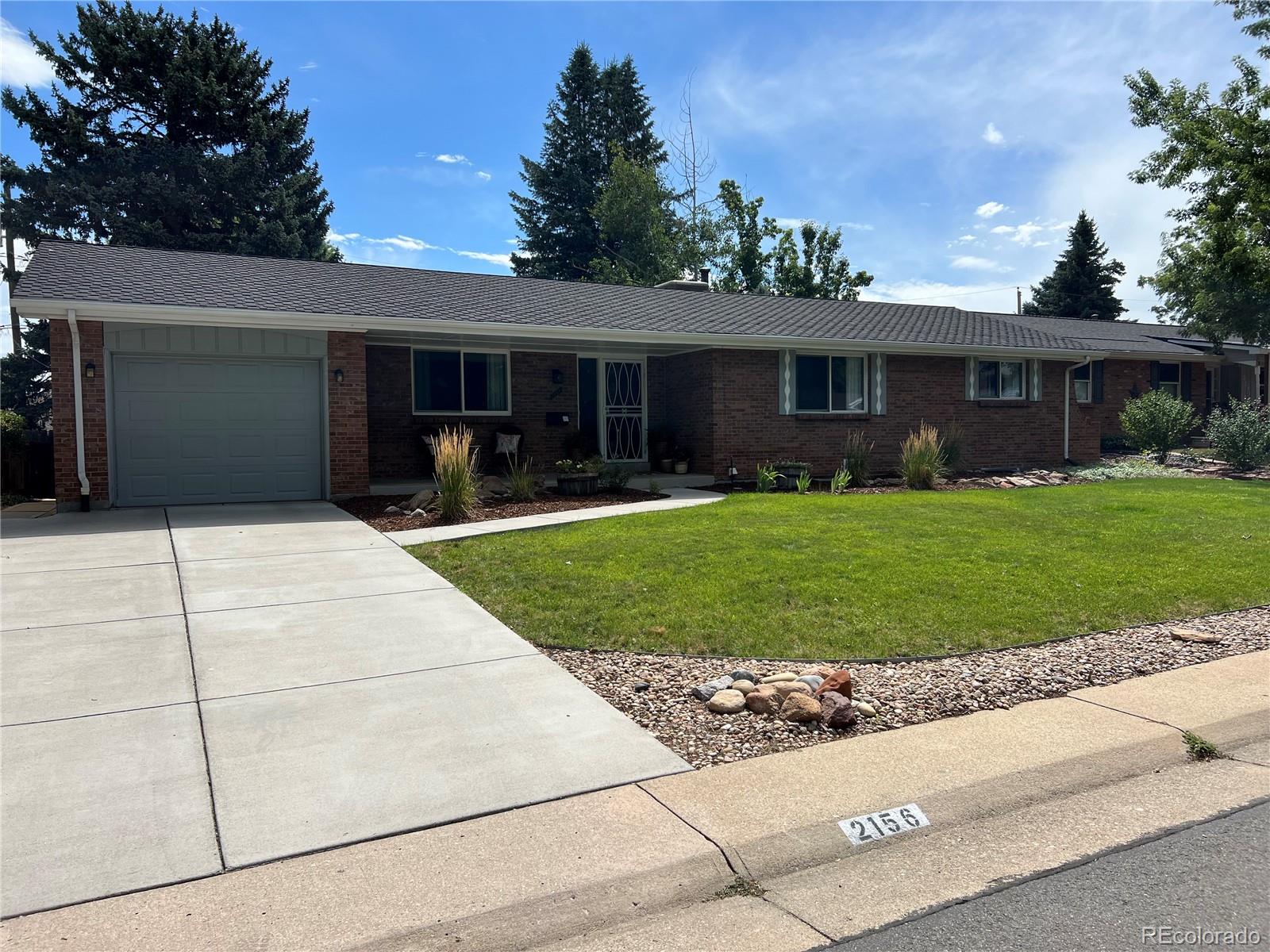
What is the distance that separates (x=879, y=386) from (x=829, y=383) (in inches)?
45.4

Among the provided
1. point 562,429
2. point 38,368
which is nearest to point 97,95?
point 38,368

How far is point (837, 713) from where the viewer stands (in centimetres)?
463

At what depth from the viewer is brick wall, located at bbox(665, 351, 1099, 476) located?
53.2 feet

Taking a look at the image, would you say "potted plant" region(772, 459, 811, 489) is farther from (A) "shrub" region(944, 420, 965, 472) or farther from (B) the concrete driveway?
(B) the concrete driveway

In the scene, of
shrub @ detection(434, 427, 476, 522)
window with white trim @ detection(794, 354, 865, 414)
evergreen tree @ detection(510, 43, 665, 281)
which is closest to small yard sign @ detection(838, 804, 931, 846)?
shrub @ detection(434, 427, 476, 522)

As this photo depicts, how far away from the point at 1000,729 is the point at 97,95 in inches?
1416

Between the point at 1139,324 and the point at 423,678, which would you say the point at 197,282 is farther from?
the point at 1139,324

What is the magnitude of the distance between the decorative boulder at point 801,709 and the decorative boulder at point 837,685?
17cm

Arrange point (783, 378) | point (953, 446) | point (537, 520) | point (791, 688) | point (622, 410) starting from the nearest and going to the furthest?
point (791, 688), point (537, 520), point (783, 378), point (622, 410), point (953, 446)

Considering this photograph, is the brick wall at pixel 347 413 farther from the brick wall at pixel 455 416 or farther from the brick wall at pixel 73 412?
the brick wall at pixel 73 412

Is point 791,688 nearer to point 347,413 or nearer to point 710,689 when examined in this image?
point 710,689

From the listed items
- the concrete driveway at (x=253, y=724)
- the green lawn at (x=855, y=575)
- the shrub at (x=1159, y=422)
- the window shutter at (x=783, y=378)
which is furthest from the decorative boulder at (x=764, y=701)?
the shrub at (x=1159, y=422)

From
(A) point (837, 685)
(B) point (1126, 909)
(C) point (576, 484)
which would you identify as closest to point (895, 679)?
(A) point (837, 685)

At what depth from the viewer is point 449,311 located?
1412cm
